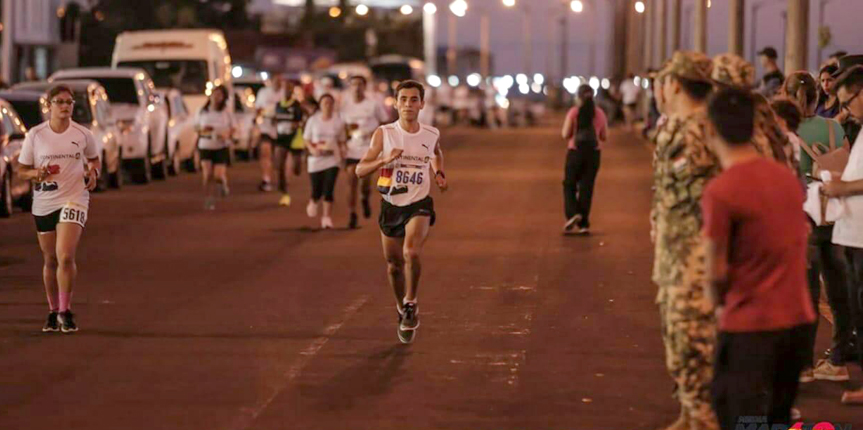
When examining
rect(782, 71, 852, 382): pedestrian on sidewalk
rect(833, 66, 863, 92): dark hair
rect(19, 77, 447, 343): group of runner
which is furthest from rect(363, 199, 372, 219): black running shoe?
rect(833, 66, 863, 92): dark hair

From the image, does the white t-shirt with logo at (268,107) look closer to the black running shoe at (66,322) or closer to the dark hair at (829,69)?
the black running shoe at (66,322)

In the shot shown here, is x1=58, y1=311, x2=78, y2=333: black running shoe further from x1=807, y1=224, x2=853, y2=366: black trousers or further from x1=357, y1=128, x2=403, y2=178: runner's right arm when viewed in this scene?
x1=807, y1=224, x2=853, y2=366: black trousers

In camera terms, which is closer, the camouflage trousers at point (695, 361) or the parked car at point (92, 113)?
the camouflage trousers at point (695, 361)

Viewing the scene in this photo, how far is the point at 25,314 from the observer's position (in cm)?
1291

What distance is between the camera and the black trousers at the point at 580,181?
19672 mm

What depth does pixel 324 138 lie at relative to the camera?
788 inches

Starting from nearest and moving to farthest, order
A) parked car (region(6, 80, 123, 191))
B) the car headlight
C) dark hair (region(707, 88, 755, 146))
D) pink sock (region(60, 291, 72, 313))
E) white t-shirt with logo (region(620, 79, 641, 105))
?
dark hair (region(707, 88, 755, 146)) → pink sock (region(60, 291, 72, 313)) → parked car (region(6, 80, 123, 191)) → the car headlight → white t-shirt with logo (region(620, 79, 641, 105))

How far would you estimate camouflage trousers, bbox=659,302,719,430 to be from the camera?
7742 mm

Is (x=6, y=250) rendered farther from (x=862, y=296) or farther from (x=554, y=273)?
(x=862, y=296)

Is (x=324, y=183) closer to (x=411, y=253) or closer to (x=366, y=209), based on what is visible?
(x=366, y=209)

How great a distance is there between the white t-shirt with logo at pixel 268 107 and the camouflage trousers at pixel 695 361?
58.6 ft

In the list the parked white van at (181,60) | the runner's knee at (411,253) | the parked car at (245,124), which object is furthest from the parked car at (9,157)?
the parked car at (245,124)

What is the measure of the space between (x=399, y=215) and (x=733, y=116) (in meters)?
5.28

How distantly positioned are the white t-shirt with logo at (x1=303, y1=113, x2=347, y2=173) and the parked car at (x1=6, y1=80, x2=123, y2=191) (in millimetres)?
5017
